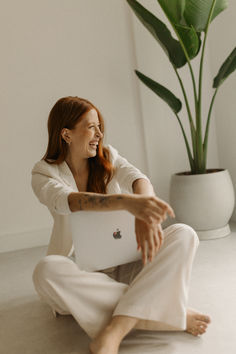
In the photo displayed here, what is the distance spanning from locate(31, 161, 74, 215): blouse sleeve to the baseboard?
1.50 metres

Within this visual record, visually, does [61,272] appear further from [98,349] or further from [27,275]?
[27,275]

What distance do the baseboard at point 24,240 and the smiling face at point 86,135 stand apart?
1.51 meters

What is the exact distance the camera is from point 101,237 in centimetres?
129

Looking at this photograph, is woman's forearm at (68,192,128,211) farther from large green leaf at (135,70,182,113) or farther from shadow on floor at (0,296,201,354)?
large green leaf at (135,70,182,113)

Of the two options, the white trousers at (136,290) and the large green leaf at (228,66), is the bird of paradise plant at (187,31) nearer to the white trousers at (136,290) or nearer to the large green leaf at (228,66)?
the large green leaf at (228,66)

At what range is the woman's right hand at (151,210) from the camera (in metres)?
1.09

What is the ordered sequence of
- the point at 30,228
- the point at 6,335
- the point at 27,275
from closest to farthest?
the point at 6,335 < the point at 27,275 < the point at 30,228

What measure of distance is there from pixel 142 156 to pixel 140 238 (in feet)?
5.90

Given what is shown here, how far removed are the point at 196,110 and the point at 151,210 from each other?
4.64 ft

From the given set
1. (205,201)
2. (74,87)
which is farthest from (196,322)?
(74,87)

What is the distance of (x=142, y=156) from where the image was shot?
115 inches

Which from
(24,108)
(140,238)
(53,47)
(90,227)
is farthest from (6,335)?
(53,47)

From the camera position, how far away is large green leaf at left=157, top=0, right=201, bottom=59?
2.16 m

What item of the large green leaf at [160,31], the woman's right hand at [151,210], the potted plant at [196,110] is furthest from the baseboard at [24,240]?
the woman's right hand at [151,210]
